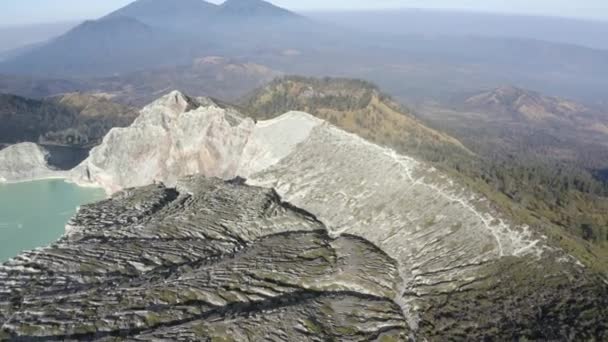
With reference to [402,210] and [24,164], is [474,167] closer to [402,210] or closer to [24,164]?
[402,210]

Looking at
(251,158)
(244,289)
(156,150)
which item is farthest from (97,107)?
(244,289)

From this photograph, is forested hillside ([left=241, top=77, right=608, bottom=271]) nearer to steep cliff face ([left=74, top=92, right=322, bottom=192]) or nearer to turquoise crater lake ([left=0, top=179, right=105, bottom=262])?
steep cliff face ([left=74, top=92, right=322, bottom=192])

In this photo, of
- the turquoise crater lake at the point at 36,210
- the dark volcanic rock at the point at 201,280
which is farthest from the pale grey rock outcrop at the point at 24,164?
the dark volcanic rock at the point at 201,280

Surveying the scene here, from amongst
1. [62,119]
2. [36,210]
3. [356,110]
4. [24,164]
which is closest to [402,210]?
[356,110]

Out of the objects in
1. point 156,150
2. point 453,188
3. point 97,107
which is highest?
point 453,188

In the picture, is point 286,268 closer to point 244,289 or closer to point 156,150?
point 244,289

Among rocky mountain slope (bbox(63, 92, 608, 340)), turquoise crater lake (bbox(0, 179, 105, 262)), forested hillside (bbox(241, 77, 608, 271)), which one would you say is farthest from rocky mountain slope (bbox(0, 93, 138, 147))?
forested hillside (bbox(241, 77, 608, 271))
